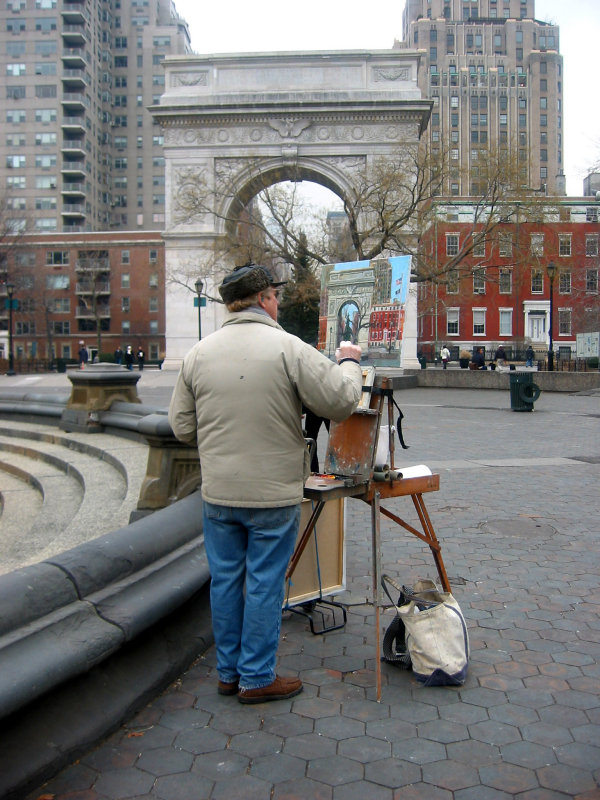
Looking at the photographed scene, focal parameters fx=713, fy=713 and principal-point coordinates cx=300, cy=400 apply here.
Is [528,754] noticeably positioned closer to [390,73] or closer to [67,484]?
[67,484]

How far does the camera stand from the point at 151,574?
3512 mm

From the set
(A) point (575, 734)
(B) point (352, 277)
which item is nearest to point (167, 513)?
(B) point (352, 277)

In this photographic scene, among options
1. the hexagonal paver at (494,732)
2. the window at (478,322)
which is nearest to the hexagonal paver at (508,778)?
the hexagonal paver at (494,732)

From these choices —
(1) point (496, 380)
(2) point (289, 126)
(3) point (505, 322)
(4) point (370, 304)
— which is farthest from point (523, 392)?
(3) point (505, 322)

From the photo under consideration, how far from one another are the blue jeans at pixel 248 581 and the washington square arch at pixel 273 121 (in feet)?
129

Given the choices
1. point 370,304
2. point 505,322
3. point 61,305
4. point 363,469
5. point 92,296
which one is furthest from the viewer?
point 61,305

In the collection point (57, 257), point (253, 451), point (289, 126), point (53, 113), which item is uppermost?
point (53, 113)

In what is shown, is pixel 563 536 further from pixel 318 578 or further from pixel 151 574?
pixel 151 574

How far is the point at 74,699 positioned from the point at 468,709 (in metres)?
1.68

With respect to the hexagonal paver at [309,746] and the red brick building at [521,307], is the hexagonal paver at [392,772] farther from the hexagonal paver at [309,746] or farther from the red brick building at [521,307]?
the red brick building at [521,307]

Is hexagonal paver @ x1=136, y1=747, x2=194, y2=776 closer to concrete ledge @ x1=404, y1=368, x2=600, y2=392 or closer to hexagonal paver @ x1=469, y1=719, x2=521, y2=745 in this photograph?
hexagonal paver @ x1=469, y1=719, x2=521, y2=745

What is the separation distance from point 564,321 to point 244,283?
209 feet

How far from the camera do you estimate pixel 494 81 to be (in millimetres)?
118312

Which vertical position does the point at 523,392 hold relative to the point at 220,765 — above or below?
above
